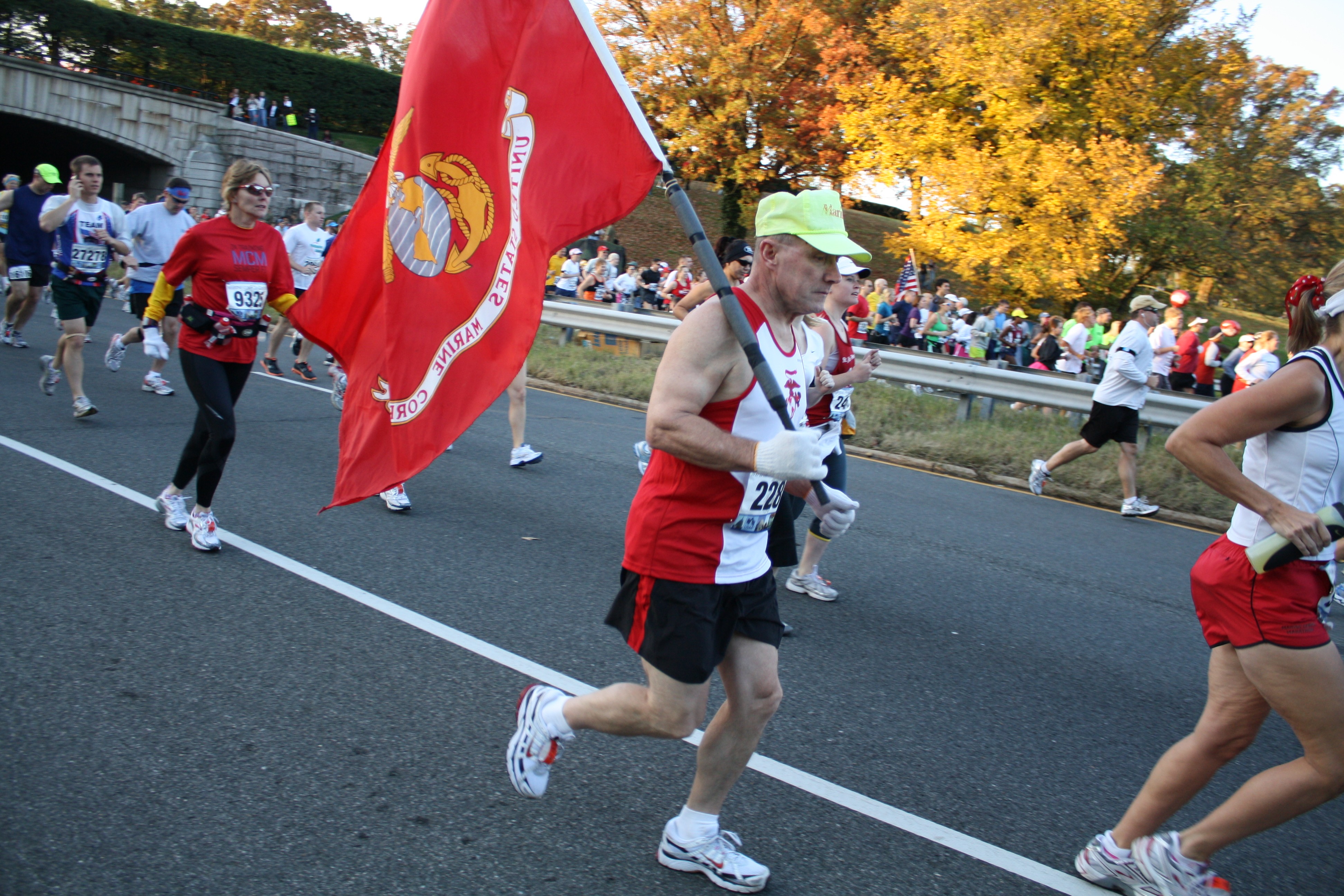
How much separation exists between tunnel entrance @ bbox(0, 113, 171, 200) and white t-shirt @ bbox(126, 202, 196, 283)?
27.5 m

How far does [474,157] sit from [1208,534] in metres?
7.61

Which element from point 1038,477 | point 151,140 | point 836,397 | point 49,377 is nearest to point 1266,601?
point 836,397

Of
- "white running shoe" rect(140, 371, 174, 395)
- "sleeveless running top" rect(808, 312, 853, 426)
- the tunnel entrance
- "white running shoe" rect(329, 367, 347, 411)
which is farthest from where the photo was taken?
the tunnel entrance

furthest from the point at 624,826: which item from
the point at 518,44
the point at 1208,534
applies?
the point at 1208,534

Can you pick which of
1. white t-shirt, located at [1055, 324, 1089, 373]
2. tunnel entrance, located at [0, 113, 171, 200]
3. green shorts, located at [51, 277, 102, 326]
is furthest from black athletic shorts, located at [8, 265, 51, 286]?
tunnel entrance, located at [0, 113, 171, 200]

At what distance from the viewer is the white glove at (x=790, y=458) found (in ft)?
8.81

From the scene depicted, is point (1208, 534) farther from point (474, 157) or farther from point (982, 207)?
point (982, 207)

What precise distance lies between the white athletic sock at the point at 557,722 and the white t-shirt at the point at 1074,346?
1396 cm

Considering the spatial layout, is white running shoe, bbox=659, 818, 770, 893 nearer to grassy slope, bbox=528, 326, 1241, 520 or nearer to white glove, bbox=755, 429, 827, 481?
white glove, bbox=755, 429, 827, 481

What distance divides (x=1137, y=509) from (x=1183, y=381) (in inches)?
290

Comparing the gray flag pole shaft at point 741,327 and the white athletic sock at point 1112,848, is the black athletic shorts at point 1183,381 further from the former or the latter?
the gray flag pole shaft at point 741,327

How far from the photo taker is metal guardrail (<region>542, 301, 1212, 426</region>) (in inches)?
432

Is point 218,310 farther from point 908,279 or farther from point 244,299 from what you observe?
point 908,279

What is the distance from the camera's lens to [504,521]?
693 cm
